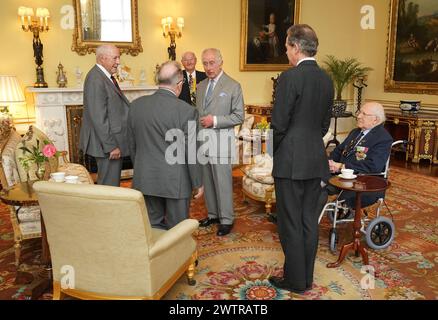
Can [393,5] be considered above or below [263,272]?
above

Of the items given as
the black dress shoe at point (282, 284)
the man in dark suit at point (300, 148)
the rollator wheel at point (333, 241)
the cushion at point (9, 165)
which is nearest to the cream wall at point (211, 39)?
the cushion at point (9, 165)

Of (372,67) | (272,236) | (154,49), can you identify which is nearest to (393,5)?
(372,67)

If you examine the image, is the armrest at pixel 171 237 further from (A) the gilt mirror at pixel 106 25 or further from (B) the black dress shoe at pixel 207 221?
(A) the gilt mirror at pixel 106 25

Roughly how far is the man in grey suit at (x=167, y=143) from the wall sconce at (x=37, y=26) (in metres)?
3.80

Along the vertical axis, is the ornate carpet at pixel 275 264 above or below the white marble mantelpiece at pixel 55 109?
below

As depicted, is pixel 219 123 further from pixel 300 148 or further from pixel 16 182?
pixel 16 182

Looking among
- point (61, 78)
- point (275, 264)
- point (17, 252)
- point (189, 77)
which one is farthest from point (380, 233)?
point (61, 78)

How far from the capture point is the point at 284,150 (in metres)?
2.89

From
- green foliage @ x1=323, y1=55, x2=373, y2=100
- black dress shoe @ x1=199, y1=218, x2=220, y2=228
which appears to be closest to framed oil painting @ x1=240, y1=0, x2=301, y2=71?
green foliage @ x1=323, y1=55, x2=373, y2=100

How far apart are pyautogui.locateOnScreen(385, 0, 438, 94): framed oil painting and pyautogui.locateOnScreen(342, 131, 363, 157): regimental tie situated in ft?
16.8

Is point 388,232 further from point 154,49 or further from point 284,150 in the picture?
point 154,49

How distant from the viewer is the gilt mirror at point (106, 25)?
257 inches

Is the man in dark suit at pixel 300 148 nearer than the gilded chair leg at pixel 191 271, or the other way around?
the man in dark suit at pixel 300 148

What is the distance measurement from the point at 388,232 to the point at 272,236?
1.12 metres
